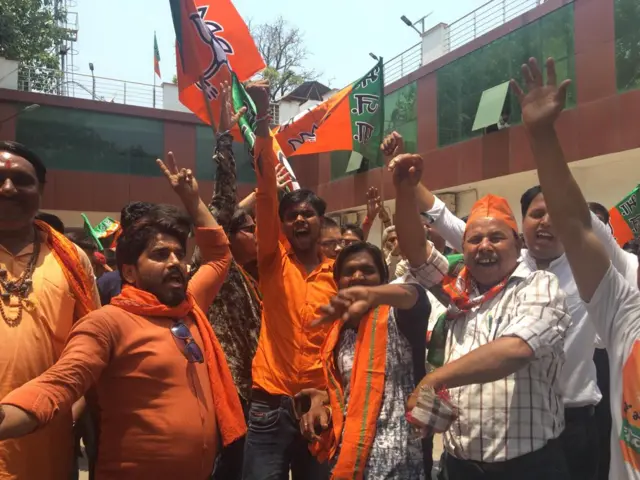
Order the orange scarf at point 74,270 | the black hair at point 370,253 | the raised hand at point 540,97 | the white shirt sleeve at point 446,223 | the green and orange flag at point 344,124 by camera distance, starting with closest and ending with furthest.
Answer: the raised hand at point 540,97, the orange scarf at point 74,270, the black hair at point 370,253, the white shirt sleeve at point 446,223, the green and orange flag at point 344,124

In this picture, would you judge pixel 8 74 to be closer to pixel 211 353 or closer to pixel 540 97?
pixel 211 353

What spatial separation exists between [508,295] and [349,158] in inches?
633

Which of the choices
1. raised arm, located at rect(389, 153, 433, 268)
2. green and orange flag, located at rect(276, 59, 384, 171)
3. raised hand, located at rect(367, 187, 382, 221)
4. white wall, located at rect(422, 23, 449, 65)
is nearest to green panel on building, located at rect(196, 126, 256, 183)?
white wall, located at rect(422, 23, 449, 65)

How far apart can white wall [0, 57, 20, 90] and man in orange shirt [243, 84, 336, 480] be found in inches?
687

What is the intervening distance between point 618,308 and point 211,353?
141cm

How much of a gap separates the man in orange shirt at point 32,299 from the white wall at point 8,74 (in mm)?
17832

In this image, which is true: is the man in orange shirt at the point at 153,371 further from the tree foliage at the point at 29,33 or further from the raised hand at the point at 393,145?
the tree foliage at the point at 29,33

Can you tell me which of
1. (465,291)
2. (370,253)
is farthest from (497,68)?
(465,291)

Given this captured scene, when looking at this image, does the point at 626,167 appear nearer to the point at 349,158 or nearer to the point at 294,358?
the point at 349,158

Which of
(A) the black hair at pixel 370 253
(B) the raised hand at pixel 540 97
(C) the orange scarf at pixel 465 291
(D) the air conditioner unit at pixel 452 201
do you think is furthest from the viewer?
(D) the air conditioner unit at pixel 452 201

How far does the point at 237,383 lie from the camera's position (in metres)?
3.10

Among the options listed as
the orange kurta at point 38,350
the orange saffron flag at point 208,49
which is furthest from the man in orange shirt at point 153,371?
the orange saffron flag at point 208,49

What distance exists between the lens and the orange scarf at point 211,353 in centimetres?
211

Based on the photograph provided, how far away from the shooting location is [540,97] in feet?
6.01
